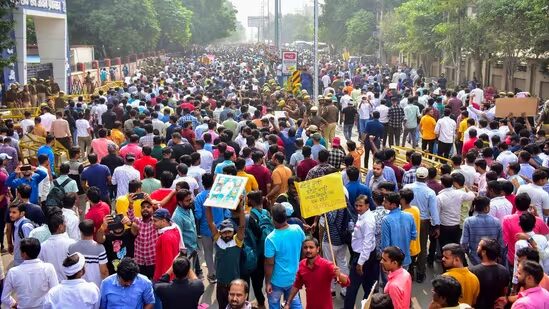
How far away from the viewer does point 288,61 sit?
87.1 feet

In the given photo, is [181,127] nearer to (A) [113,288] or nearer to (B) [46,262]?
(B) [46,262]

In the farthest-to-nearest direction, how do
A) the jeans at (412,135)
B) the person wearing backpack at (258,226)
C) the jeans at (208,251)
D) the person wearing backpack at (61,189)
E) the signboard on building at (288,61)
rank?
the signboard on building at (288,61) < the jeans at (412,135) < the jeans at (208,251) < the person wearing backpack at (61,189) < the person wearing backpack at (258,226)

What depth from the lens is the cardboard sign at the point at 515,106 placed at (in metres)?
13.3

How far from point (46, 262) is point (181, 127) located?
7016 millimetres

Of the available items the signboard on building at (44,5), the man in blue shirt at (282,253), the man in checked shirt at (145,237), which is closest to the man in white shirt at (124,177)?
the man in checked shirt at (145,237)

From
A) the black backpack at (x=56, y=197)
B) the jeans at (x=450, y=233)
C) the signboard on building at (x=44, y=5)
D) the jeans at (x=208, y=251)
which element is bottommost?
the jeans at (x=208, y=251)

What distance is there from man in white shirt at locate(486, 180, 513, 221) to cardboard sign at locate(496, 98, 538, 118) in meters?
6.15

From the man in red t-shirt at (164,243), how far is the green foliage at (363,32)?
167 ft

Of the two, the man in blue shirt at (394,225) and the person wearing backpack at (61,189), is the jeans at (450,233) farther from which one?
the person wearing backpack at (61,189)

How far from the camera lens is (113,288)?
528cm

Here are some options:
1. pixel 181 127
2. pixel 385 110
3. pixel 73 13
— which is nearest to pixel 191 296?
pixel 181 127

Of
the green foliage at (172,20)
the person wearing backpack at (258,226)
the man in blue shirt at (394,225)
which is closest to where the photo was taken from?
the man in blue shirt at (394,225)

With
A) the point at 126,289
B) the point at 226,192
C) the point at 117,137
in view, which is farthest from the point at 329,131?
the point at 126,289

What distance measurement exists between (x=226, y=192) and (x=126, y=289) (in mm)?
1749
